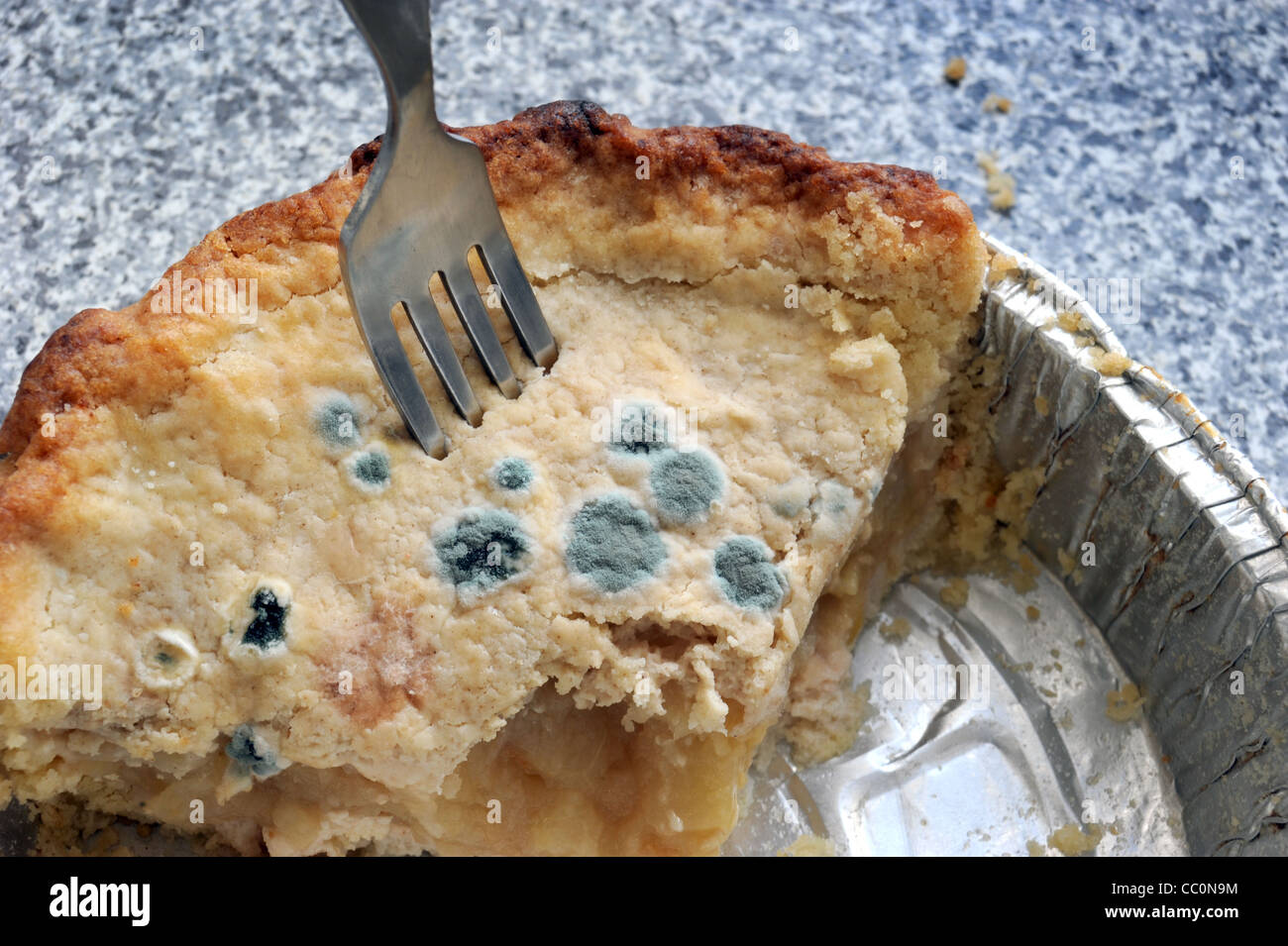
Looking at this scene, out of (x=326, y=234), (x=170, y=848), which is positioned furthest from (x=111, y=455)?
(x=170, y=848)

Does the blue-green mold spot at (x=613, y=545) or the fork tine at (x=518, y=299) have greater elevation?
the fork tine at (x=518, y=299)

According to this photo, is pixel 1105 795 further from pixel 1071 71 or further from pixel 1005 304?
pixel 1071 71

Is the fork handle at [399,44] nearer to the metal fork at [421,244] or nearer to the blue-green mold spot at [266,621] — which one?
the metal fork at [421,244]

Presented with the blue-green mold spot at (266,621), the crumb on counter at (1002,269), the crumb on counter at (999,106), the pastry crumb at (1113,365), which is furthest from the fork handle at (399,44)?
the crumb on counter at (999,106)

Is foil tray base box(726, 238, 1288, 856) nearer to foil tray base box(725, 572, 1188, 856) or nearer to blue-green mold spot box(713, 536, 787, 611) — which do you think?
foil tray base box(725, 572, 1188, 856)

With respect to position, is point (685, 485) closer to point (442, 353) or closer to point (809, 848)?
point (442, 353)

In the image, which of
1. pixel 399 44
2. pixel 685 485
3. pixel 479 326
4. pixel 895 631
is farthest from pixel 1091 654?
pixel 399 44
